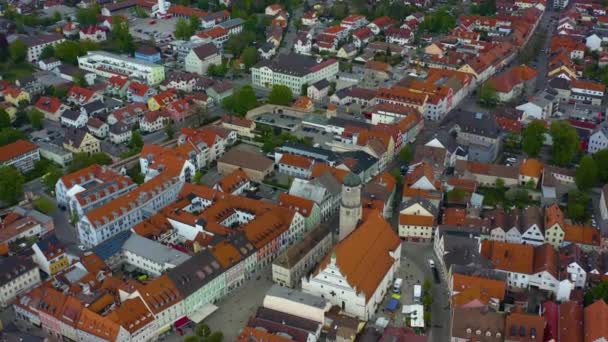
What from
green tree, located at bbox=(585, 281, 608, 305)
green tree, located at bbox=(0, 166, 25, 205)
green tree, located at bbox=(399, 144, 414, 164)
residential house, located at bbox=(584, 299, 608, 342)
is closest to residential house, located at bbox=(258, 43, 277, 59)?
green tree, located at bbox=(399, 144, 414, 164)

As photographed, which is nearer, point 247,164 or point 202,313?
point 202,313

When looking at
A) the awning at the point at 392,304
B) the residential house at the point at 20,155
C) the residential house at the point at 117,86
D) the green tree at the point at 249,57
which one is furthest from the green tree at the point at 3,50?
the awning at the point at 392,304

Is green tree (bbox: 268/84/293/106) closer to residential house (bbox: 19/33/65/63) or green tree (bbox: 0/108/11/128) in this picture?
green tree (bbox: 0/108/11/128)

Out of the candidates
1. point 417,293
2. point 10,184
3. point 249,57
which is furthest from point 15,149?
point 417,293

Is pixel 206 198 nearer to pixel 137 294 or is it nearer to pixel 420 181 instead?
pixel 137 294

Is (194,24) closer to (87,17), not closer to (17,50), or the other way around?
(87,17)

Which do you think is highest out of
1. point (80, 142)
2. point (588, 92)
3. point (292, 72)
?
point (292, 72)
